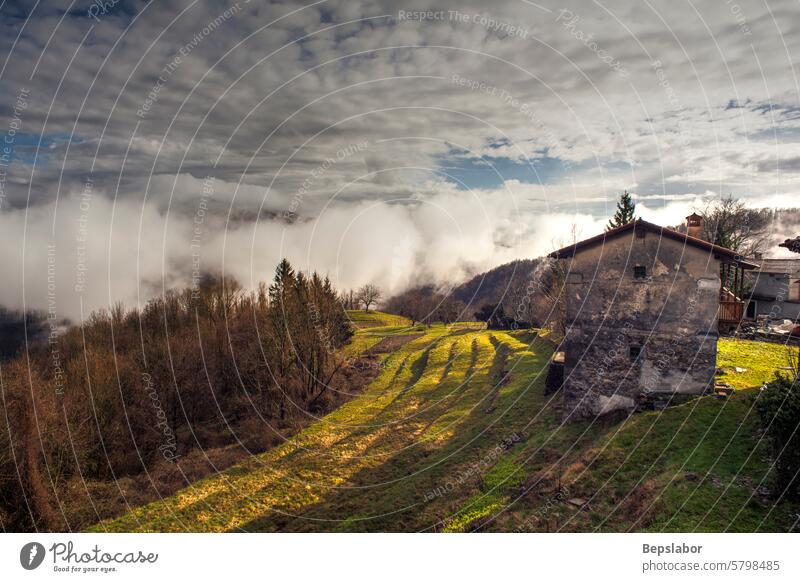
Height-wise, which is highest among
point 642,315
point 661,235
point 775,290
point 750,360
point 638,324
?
point 661,235

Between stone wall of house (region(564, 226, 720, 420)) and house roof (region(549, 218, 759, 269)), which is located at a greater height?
house roof (region(549, 218, 759, 269))

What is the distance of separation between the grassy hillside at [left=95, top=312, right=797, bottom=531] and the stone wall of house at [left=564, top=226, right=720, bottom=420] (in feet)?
5.02

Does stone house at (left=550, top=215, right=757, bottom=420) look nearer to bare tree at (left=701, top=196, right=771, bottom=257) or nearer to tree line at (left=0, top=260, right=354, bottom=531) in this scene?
tree line at (left=0, top=260, right=354, bottom=531)

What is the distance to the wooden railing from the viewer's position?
21.5 metres

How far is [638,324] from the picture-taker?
23.3 metres

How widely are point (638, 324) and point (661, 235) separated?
16.1ft

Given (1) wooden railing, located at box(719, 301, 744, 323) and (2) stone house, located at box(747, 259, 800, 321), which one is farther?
(2) stone house, located at box(747, 259, 800, 321)

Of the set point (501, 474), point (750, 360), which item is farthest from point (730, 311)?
point (501, 474)

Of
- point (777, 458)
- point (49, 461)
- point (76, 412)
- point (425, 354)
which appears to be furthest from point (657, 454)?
point (425, 354)

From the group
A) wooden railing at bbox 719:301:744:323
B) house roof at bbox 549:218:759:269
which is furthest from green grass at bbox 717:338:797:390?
house roof at bbox 549:218:759:269

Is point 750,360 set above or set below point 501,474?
above

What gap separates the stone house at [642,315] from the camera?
72.5 ft

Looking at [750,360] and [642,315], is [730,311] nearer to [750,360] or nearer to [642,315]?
[642,315]

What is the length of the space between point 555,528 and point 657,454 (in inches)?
269
